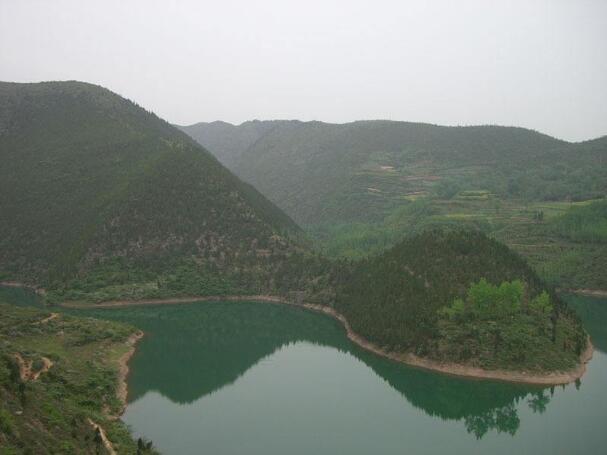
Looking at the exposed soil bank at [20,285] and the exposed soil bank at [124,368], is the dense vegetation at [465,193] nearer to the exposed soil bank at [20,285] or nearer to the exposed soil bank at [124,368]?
the exposed soil bank at [124,368]

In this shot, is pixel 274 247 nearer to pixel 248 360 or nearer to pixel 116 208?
pixel 116 208

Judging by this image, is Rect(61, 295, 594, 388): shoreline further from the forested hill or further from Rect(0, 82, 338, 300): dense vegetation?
the forested hill

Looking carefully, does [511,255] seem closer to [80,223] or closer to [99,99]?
[80,223]

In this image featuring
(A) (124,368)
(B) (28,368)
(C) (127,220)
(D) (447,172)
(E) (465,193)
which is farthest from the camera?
(D) (447,172)

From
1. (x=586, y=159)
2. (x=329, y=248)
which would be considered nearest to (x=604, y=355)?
(x=329, y=248)

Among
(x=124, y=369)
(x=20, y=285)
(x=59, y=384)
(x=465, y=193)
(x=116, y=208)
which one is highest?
(x=465, y=193)

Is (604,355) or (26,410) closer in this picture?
(26,410)

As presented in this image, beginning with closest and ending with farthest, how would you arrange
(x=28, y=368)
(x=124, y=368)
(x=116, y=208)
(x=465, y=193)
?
(x=28, y=368) < (x=124, y=368) < (x=116, y=208) < (x=465, y=193)

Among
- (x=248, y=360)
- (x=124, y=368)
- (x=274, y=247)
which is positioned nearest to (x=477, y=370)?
(x=248, y=360)
